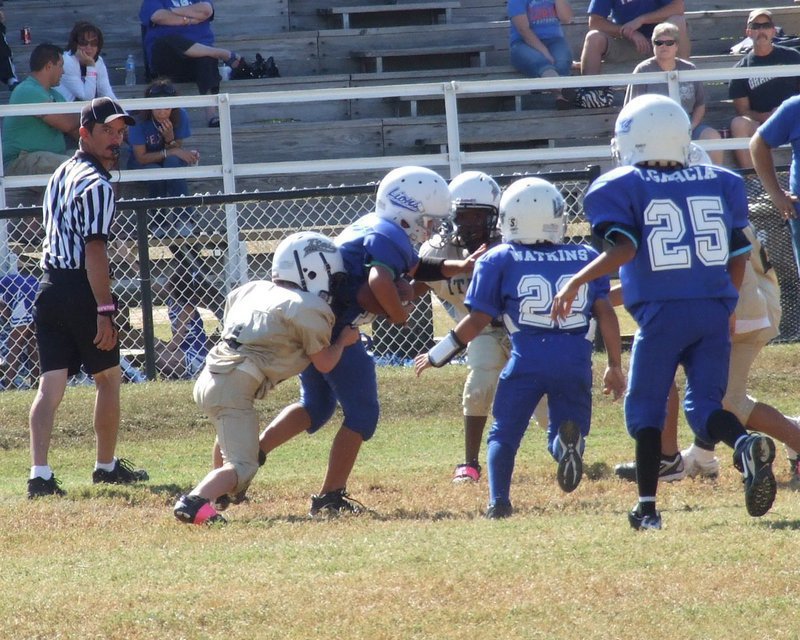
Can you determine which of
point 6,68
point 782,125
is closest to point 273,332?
point 782,125

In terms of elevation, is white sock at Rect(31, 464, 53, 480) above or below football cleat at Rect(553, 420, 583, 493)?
below

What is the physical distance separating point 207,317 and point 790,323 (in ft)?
16.0

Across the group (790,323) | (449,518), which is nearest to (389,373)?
(790,323)

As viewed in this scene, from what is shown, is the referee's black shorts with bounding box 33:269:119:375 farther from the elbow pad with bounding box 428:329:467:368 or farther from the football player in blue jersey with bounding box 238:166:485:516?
the elbow pad with bounding box 428:329:467:368

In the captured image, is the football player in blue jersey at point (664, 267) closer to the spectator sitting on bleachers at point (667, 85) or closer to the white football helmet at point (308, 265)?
the white football helmet at point (308, 265)

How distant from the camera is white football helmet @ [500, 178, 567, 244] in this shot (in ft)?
20.8

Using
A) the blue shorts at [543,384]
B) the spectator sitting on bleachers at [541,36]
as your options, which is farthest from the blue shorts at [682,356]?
the spectator sitting on bleachers at [541,36]

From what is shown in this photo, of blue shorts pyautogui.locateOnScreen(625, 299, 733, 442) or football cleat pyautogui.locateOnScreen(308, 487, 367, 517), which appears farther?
football cleat pyautogui.locateOnScreen(308, 487, 367, 517)

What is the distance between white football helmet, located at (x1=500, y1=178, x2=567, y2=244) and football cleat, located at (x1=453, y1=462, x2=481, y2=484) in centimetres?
165

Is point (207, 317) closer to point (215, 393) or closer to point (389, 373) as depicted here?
point (389, 373)

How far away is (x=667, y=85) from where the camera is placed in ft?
40.7

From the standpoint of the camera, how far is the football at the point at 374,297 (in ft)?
21.1

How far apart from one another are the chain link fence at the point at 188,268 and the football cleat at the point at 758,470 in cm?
563

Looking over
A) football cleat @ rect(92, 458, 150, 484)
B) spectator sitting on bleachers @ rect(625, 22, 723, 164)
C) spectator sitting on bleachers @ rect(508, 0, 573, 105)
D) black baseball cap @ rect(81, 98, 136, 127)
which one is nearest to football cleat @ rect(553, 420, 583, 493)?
football cleat @ rect(92, 458, 150, 484)
